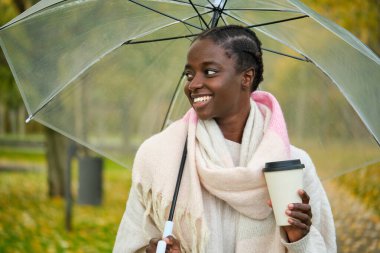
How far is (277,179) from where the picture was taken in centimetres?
266

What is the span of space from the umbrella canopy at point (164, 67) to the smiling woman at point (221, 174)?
0.58 m

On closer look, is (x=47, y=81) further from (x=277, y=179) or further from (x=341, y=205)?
(x=341, y=205)

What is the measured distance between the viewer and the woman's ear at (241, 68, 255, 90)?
298cm

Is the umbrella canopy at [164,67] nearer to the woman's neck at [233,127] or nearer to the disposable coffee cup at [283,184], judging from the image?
the woman's neck at [233,127]

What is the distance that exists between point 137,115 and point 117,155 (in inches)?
11.3

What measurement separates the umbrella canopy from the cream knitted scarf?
0.69m

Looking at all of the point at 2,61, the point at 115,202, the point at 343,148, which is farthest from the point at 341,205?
the point at 343,148

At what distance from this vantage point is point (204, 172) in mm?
2840

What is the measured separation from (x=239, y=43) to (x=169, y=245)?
0.92 metres

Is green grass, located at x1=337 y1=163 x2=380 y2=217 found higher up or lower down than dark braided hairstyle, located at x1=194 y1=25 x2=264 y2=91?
lower down

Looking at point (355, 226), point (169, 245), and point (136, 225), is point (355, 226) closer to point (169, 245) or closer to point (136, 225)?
point (136, 225)

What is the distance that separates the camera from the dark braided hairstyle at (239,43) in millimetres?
2930

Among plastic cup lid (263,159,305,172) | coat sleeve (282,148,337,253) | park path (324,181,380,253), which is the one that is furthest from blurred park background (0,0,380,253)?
plastic cup lid (263,159,305,172)

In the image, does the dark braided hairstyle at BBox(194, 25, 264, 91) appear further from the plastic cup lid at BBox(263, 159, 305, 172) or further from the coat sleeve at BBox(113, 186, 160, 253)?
the coat sleeve at BBox(113, 186, 160, 253)
